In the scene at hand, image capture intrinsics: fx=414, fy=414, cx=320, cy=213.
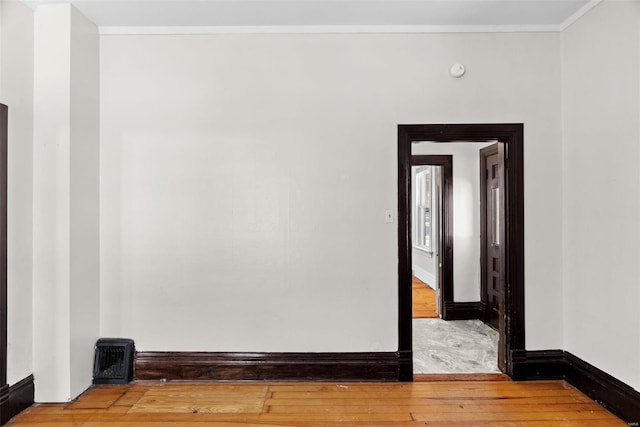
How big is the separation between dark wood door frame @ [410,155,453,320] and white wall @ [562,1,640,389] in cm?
191

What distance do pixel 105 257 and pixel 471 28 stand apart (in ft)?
10.9

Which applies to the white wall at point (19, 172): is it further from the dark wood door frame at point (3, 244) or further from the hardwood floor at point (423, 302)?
the hardwood floor at point (423, 302)

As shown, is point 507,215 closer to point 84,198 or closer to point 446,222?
point 446,222

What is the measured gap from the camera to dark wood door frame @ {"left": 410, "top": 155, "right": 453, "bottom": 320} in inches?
199

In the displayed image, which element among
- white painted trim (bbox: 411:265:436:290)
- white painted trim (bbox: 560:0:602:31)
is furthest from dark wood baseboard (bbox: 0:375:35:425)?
white painted trim (bbox: 411:265:436:290)

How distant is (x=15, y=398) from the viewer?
2.62 metres

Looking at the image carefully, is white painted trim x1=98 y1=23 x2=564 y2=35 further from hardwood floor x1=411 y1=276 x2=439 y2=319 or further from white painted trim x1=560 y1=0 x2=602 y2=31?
hardwood floor x1=411 y1=276 x2=439 y2=319

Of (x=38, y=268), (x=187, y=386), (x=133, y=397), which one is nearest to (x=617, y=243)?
(x=187, y=386)

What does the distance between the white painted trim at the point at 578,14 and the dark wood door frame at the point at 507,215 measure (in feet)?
2.62

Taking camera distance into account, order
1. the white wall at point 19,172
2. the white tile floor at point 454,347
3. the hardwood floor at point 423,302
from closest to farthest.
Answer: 1. the white wall at point 19,172
2. the white tile floor at point 454,347
3. the hardwood floor at point 423,302

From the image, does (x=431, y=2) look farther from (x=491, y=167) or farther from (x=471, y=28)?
(x=491, y=167)

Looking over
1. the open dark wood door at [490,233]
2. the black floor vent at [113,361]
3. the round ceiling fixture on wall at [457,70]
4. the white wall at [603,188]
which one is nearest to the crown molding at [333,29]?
the round ceiling fixture on wall at [457,70]

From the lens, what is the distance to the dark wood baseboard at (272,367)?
10.3 feet

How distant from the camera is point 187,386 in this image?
3.07m
